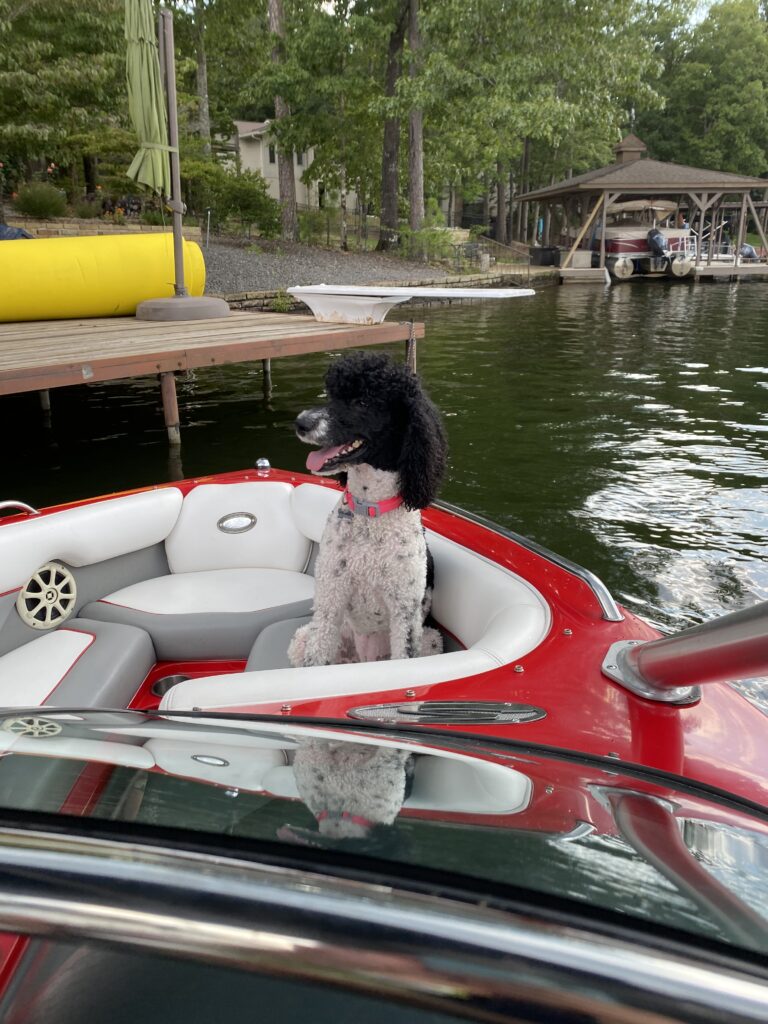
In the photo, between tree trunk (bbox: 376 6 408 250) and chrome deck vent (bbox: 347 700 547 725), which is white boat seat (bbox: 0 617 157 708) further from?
tree trunk (bbox: 376 6 408 250)

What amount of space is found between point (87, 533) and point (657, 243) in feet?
91.1

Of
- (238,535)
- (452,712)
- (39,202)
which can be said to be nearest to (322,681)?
(452,712)

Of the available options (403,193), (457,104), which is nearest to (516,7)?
(457,104)

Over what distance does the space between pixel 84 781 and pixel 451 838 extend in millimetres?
387

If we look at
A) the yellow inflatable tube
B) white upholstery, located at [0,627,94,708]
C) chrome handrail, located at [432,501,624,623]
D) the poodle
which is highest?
the yellow inflatable tube

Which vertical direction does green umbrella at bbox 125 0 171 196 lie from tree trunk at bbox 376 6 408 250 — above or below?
below

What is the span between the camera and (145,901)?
1.63 feet

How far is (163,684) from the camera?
2.85 metres

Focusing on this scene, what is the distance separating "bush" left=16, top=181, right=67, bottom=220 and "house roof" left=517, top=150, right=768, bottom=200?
703 inches

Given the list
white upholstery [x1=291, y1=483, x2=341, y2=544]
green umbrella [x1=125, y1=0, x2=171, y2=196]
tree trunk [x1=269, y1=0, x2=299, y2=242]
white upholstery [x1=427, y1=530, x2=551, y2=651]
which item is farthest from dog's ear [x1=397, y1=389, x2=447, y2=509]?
tree trunk [x1=269, y1=0, x2=299, y2=242]

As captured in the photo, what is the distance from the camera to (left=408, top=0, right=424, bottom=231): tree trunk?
838 inches

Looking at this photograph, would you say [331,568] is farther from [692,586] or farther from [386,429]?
[692,586]

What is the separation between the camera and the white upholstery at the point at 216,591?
3.02 metres

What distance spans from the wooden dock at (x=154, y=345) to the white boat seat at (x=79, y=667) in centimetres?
309
